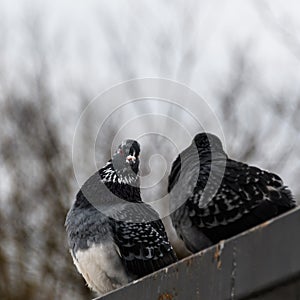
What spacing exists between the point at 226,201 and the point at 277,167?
8.37 metres

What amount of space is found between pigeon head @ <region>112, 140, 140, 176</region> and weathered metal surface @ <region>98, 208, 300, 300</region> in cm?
322

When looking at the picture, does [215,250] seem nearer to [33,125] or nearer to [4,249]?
[4,249]

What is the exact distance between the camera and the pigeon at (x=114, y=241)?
679 centimetres

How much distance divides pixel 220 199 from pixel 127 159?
2066 millimetres

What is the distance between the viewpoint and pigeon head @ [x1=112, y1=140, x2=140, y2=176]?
293 inches

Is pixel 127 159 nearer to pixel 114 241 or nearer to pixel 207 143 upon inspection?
pixel 114 241

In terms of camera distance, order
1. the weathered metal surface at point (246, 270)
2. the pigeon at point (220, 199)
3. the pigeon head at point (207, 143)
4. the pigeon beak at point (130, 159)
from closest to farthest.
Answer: the weathered metal surface at point (246, 270) < the pigeon at point (220, 199) < the pigeon head at point (207, 143) < the pigeon beak at point (130, 159)

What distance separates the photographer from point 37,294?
14633 millimetres

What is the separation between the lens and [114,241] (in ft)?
22.4

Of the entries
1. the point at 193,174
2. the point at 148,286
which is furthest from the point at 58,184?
the point at 148,286

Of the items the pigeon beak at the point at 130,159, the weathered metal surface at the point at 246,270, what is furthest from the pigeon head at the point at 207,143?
the weathered metal surface at the point at 246,270

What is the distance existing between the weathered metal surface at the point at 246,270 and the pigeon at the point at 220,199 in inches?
45.5

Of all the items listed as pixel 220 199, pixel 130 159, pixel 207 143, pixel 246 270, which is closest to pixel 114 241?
pixel 130 159

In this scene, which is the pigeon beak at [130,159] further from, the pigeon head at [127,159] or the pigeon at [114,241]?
the pigeon at [114,241]
